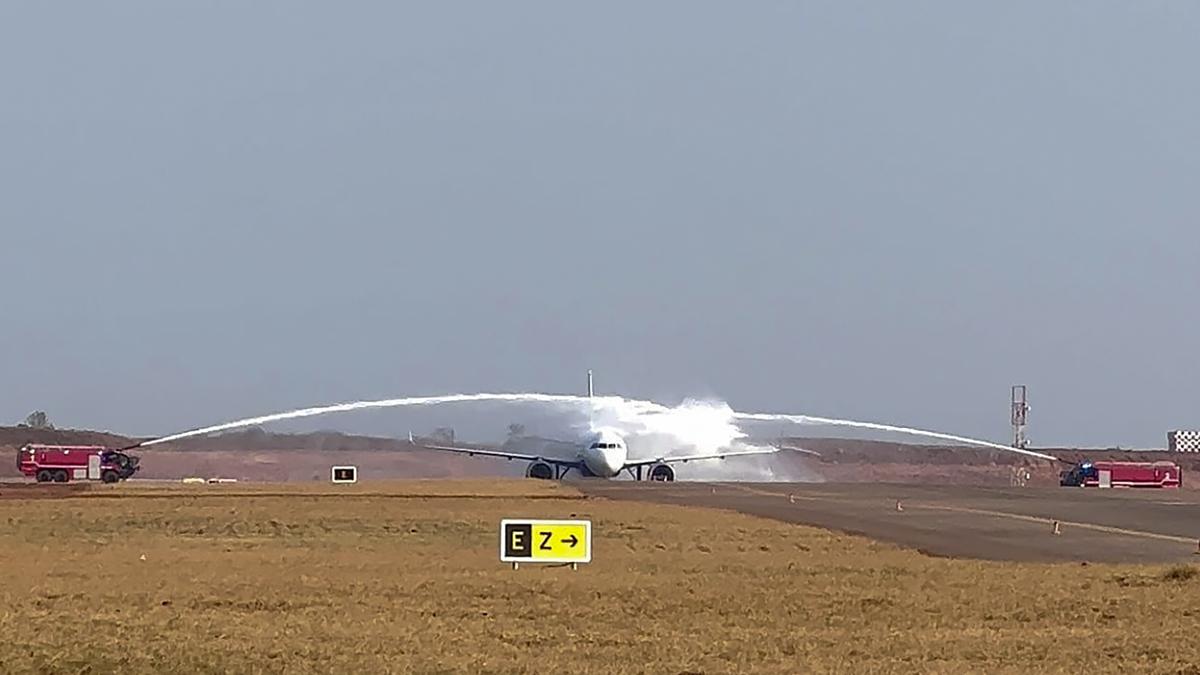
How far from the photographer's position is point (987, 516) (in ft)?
208

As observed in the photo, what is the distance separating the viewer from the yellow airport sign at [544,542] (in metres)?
35.0

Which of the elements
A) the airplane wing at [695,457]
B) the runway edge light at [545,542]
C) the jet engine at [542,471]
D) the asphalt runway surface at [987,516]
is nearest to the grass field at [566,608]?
the runway edge light at [545,542]

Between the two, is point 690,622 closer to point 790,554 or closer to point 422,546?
point 790,554

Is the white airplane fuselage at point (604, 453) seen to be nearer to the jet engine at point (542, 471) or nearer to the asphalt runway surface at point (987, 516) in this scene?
the jet engine at point (542, 471)

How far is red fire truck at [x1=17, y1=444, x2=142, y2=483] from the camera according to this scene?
112m

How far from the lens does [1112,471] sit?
396 ft

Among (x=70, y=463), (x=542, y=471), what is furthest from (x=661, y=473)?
(x=70, y=463)

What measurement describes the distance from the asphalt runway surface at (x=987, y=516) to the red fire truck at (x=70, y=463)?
3328 centimetres

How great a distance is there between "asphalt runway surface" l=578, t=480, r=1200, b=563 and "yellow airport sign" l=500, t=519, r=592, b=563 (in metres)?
11.0

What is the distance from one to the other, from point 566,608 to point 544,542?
8629 mm

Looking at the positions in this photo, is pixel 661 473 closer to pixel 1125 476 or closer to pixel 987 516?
pixel 1125 476

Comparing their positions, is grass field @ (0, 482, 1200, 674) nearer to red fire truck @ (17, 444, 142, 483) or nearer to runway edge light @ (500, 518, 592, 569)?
runway edge light @ (500, 518, 592, 569)

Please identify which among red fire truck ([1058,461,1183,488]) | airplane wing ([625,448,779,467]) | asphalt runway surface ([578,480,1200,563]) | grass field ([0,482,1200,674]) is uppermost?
airplane wing ([625,448,779,467])

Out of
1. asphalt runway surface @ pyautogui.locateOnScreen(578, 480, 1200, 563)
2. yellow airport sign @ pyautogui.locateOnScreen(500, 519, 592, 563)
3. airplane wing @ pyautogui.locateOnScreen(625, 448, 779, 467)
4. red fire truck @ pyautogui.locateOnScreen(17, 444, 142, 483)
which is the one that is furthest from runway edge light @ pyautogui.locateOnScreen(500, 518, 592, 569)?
airplane wing @ pyautogui.locateOnScreen(625, 448, 779, 467)
